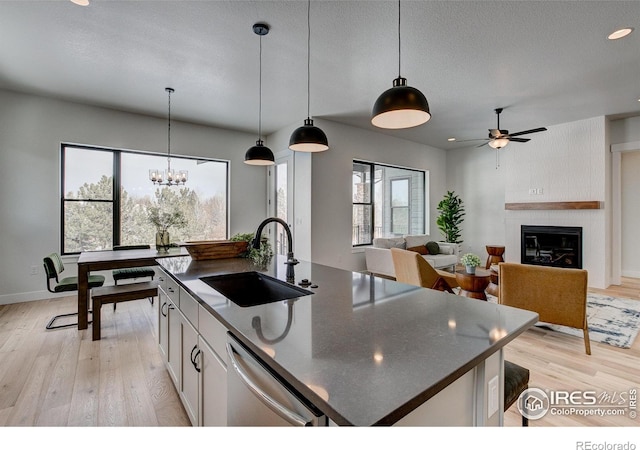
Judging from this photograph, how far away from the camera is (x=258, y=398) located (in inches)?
36.3

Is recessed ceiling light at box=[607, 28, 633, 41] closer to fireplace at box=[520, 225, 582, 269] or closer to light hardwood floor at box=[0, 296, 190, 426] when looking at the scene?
fireplace at box=[520, 225, 582, 269]

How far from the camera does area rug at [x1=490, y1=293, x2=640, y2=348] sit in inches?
120

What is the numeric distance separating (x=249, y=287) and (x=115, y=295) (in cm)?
203

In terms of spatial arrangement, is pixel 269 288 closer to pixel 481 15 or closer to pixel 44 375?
pixel 44 375

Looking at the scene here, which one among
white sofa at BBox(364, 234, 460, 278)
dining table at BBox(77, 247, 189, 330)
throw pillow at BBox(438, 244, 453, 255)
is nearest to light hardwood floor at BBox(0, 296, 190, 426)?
dining table at BBox(77, 247, 189, 330)

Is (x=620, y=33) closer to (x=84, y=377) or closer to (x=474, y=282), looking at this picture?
(x=474, y=282)

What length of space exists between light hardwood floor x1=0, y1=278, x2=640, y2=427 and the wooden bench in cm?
22

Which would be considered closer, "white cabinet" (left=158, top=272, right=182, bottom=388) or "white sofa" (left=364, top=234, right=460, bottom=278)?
"white cabinet" (left=158, top=272, right=182, bottom=388)

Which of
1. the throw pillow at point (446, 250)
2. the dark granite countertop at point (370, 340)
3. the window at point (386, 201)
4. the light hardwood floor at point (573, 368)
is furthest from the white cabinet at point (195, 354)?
the throw pillow at point (446, 250)

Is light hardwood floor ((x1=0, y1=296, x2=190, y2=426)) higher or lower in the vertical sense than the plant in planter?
lower

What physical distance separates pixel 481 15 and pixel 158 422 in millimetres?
3893

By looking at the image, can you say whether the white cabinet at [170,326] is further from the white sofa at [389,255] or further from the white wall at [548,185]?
the white wall at [548,185]

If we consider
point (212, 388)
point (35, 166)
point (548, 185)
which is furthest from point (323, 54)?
point (548, 185)
